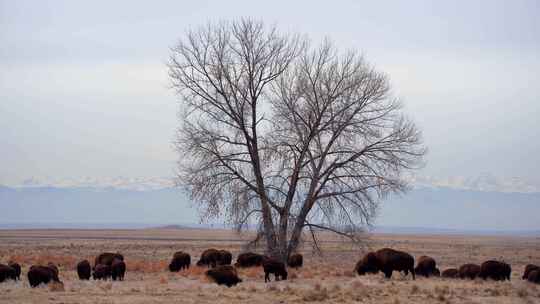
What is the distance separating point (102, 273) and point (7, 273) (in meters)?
3.50

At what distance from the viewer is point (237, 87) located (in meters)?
33.5

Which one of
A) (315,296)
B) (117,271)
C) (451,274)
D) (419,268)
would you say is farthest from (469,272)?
(117,271)

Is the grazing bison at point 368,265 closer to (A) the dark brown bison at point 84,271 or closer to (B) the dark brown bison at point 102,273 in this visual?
(B) the dark brown bison at point 102,273

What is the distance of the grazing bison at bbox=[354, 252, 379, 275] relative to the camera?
2958 centimetres

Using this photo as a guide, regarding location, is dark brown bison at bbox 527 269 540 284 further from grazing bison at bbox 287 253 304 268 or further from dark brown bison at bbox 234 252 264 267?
dark brown bison at bbox 234 252 264 267

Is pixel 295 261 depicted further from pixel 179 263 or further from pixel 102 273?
pixel 102 273

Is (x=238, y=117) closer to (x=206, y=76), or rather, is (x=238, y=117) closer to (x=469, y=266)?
(x=206, y=76)

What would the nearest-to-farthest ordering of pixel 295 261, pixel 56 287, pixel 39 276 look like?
1. pixel 56 287
2. pixel 39 276
3. pixel 295 261

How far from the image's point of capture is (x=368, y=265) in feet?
98.0

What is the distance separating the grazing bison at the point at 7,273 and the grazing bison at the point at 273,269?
908 centimetres

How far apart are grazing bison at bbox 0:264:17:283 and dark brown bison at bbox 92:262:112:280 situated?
2945 millimetres

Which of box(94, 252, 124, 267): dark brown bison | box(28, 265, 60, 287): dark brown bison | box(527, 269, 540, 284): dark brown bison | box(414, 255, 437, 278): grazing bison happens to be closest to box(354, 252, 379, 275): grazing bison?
box(414, 255, 437, 278): grazing bison

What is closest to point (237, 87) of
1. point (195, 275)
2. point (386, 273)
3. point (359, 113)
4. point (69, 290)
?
point (359, 113)

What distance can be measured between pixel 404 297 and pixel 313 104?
1259 centimetres
